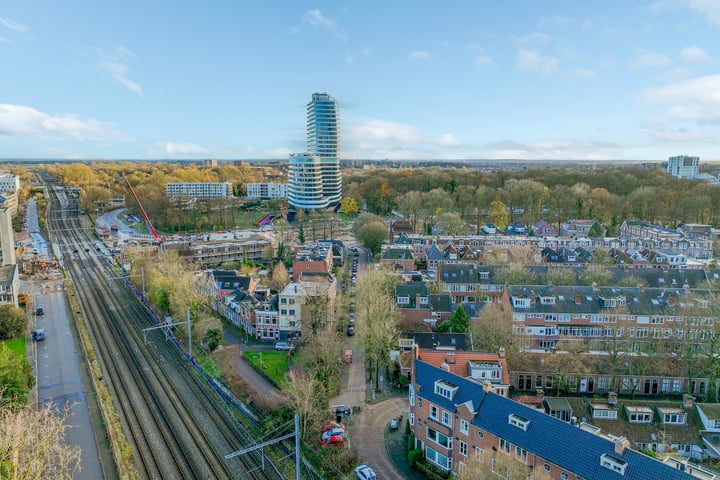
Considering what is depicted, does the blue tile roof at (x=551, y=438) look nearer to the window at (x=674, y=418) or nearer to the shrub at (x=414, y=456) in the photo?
the shrub at (x=414, y=456)

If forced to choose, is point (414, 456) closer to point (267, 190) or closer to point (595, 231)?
point (595, 231)

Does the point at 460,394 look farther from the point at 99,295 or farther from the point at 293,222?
the point at 293,222

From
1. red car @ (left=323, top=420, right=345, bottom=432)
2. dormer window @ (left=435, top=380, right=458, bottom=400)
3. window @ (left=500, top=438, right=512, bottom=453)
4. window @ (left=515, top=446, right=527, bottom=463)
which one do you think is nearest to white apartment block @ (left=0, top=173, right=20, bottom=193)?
red car @ (left=323, top=420, right=345, bottom=432)

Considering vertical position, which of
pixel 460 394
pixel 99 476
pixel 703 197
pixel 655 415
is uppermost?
pixel 703 197

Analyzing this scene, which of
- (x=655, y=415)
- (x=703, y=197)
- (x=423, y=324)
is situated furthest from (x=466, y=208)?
(x=655, y=415)

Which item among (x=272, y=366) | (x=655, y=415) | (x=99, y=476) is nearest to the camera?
(x=99, y=476)

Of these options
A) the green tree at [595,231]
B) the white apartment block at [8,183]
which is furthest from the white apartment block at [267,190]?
the green tree at [595,231]
